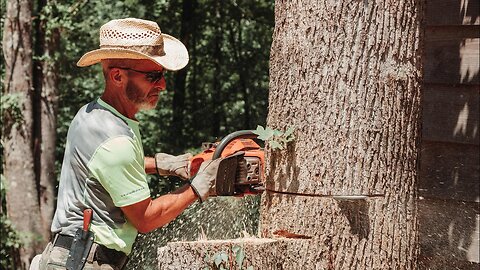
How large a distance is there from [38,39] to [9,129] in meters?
1.38

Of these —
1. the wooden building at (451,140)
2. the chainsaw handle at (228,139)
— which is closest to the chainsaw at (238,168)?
the chainsaw handle at (228,139)

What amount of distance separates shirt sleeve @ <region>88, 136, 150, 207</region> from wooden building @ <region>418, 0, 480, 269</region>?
2.42 metres

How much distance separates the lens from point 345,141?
3.43m

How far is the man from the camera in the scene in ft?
11.2

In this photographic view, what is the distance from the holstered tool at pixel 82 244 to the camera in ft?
11.3

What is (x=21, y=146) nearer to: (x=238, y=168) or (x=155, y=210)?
(x=238, y=168)

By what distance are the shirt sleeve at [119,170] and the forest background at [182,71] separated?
710 centimetres

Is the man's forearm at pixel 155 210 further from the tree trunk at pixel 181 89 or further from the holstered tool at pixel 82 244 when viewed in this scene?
the tree trunk at pixel 181 89

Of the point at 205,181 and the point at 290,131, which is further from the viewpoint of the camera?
the point at 205,181

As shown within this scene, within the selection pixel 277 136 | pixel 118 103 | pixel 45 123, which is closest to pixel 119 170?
pixel 118 103

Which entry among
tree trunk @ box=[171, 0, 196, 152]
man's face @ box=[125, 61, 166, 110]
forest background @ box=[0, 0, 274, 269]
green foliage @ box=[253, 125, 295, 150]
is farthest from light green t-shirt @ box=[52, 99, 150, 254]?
tree trunk @ box=[171, 0, 196, 152]

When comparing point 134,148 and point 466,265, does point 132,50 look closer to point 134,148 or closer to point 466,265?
point 134,148

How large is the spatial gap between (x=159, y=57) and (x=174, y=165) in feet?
2.62

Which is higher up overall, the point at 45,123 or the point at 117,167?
the point at 117,167
